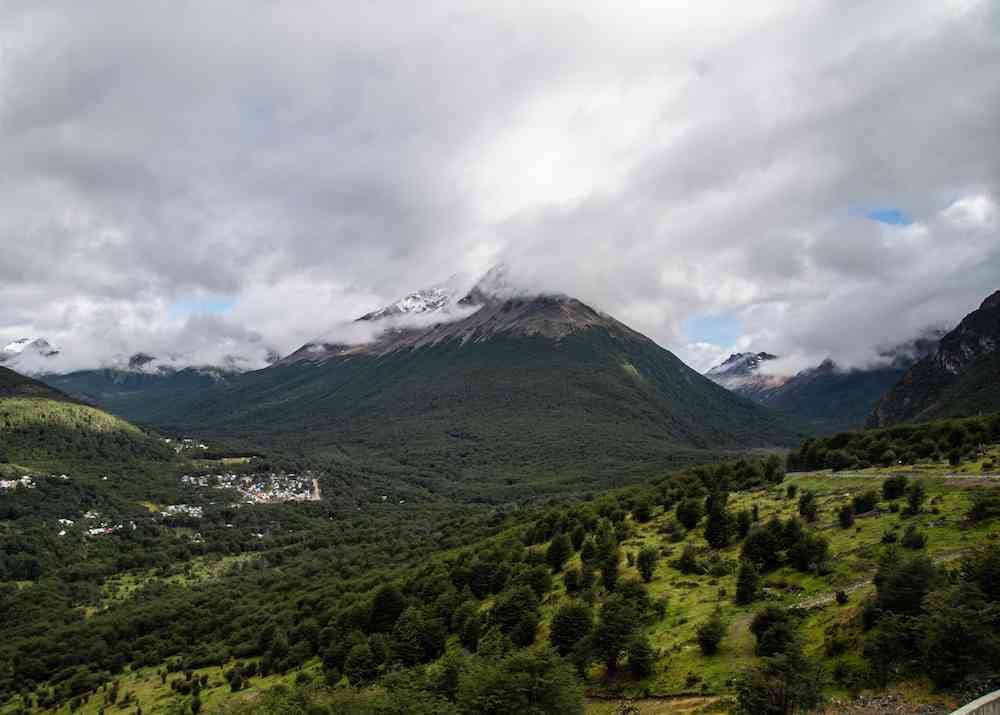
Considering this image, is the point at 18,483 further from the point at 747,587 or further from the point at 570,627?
the point at 747,587

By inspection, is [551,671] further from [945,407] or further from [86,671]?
[945,407]

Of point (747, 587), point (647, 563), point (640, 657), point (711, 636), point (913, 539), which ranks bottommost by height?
point (640, 657)

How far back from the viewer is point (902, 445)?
70.2 meters

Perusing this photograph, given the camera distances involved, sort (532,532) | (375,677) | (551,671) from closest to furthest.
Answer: (551,671)
(375,677)
(532,532)

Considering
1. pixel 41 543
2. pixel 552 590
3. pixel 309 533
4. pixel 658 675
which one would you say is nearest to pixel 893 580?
pixel 658 675

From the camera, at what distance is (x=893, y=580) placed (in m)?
29.3

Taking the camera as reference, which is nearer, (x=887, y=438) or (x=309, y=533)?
(x=887, y=438)

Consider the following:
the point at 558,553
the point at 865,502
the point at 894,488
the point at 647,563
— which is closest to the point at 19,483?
the point at 558,553

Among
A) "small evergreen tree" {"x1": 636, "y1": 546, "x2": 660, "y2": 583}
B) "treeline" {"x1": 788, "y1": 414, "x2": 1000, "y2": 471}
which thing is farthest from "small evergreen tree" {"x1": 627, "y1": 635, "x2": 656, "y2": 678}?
"treeline" {"x1": 788, "y1": 414, "x2": 1000, "y2": 471}

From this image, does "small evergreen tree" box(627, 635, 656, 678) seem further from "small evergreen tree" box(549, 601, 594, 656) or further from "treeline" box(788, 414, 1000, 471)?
"treeline" box(788, 414, 1000, 471)

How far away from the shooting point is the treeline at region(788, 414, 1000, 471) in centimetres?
6169

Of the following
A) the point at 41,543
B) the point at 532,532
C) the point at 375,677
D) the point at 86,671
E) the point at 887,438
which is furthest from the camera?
the point at 41,543

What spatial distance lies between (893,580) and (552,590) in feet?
114

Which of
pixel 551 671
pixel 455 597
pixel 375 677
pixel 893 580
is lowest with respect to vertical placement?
pixel 375 677
